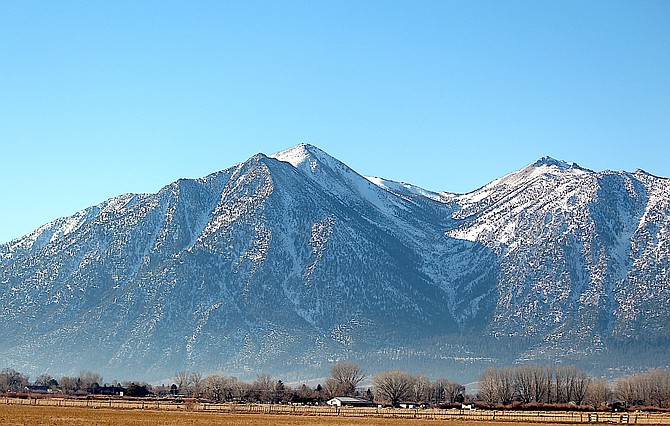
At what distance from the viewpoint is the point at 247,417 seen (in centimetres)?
15400

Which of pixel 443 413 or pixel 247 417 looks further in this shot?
pixel 443 413

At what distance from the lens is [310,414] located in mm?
174750

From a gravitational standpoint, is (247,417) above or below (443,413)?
below

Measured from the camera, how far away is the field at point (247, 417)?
13019cm

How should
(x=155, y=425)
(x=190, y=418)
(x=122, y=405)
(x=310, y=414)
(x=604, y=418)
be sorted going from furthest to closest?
(x=122, y=405) → (x=310, y=414) → (x=604, y=418) → (x=190, y=418) → (x=155, y=425)

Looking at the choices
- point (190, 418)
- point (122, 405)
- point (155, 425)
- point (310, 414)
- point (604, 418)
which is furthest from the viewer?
point (122, 405)

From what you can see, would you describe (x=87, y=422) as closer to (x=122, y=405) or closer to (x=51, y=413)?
(x=51, y=413)

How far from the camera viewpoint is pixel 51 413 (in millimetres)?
146125

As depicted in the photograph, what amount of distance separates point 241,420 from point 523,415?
47170mm

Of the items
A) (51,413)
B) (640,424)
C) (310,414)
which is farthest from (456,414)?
(51,413)

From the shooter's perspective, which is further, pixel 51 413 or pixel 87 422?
pixel 51 413

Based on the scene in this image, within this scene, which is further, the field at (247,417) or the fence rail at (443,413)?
the fence rail at (443,413)

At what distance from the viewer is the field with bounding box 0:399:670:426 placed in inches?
5125

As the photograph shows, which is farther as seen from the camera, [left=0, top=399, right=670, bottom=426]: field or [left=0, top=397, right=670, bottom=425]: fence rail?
[left=0, top=397, right=670, bottom=425]: fence rail
